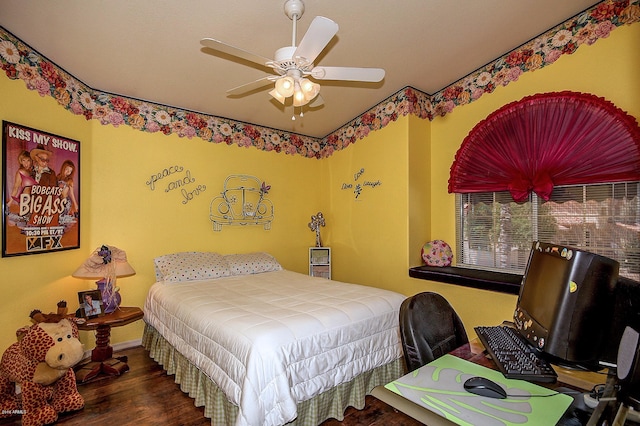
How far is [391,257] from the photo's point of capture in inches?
140

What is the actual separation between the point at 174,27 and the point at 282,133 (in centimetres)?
222

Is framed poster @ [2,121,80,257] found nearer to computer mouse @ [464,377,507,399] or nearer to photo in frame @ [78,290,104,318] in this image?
photo in frame @ [78,290,104,318]

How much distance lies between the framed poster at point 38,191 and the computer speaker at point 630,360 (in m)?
3.34

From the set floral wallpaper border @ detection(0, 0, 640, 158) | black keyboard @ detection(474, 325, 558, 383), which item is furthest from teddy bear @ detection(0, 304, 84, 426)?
black keyboard @ detection(474, 325, 558, 383)

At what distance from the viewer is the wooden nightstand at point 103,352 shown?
99.7 inches

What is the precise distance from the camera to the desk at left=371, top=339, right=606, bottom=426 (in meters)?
0.95

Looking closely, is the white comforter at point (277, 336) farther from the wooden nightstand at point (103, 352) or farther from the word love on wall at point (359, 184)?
the word love on wall at point (359, 184)

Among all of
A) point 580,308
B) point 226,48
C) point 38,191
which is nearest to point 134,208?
point 38,191

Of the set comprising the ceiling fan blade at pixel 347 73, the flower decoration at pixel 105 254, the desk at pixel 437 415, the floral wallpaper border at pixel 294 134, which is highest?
the floral wallpaper border at pixel 294 134

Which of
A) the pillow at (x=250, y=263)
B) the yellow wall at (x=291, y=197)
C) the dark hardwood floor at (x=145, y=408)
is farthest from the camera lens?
the pillow at (x=250, y=263)

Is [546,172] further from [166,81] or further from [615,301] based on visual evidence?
[166,81]

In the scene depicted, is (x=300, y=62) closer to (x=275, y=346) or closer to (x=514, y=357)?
(x=275, y=346)

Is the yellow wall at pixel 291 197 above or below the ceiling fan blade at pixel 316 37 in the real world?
below

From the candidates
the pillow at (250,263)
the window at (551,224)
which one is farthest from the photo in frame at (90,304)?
the window at (551,224)
